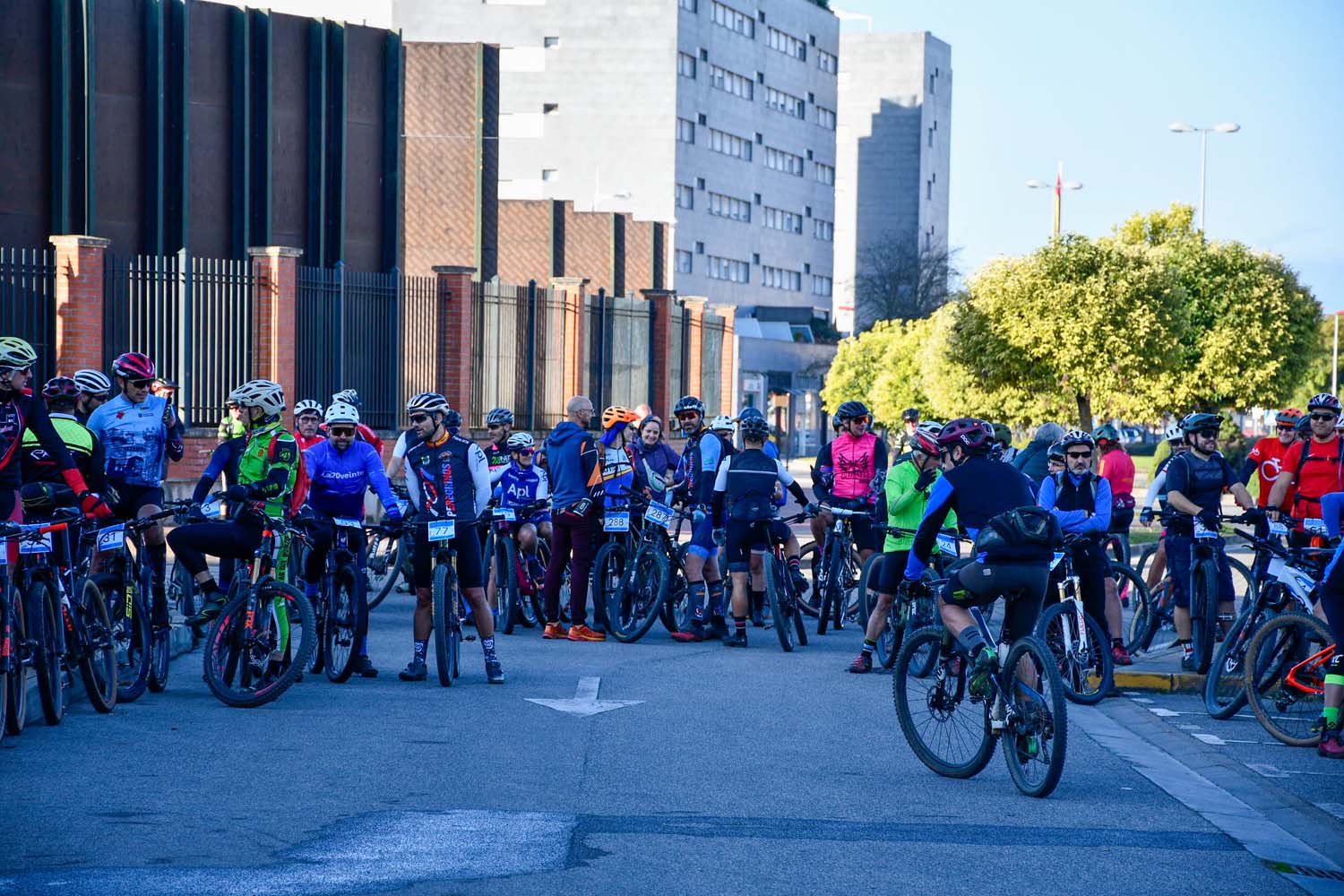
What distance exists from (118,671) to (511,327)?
21877mm

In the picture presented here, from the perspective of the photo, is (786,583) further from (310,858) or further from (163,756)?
(310,858)

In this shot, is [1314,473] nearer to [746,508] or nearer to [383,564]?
[746,508]

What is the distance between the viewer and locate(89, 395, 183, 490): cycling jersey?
11.9 meters

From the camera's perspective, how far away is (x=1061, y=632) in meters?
11.1

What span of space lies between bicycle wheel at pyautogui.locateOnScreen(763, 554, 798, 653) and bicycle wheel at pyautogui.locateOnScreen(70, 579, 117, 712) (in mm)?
5213

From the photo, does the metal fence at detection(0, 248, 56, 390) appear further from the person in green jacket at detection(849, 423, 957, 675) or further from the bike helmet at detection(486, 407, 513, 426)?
the person in green jacket at detection(849, 423, 957, 675)

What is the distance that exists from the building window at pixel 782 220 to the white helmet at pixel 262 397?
8404 centimetres

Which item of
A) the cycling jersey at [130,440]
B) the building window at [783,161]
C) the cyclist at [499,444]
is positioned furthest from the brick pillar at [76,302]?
the building window at [783,161]

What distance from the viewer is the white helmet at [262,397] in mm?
11250

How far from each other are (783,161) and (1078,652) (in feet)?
282

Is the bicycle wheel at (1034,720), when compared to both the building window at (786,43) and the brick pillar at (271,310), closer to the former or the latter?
the brick pillar at (271,310)

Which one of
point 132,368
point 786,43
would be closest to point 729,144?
point 786,43

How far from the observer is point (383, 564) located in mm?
17453

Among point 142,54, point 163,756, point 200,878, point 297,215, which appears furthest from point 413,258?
point 200,878
